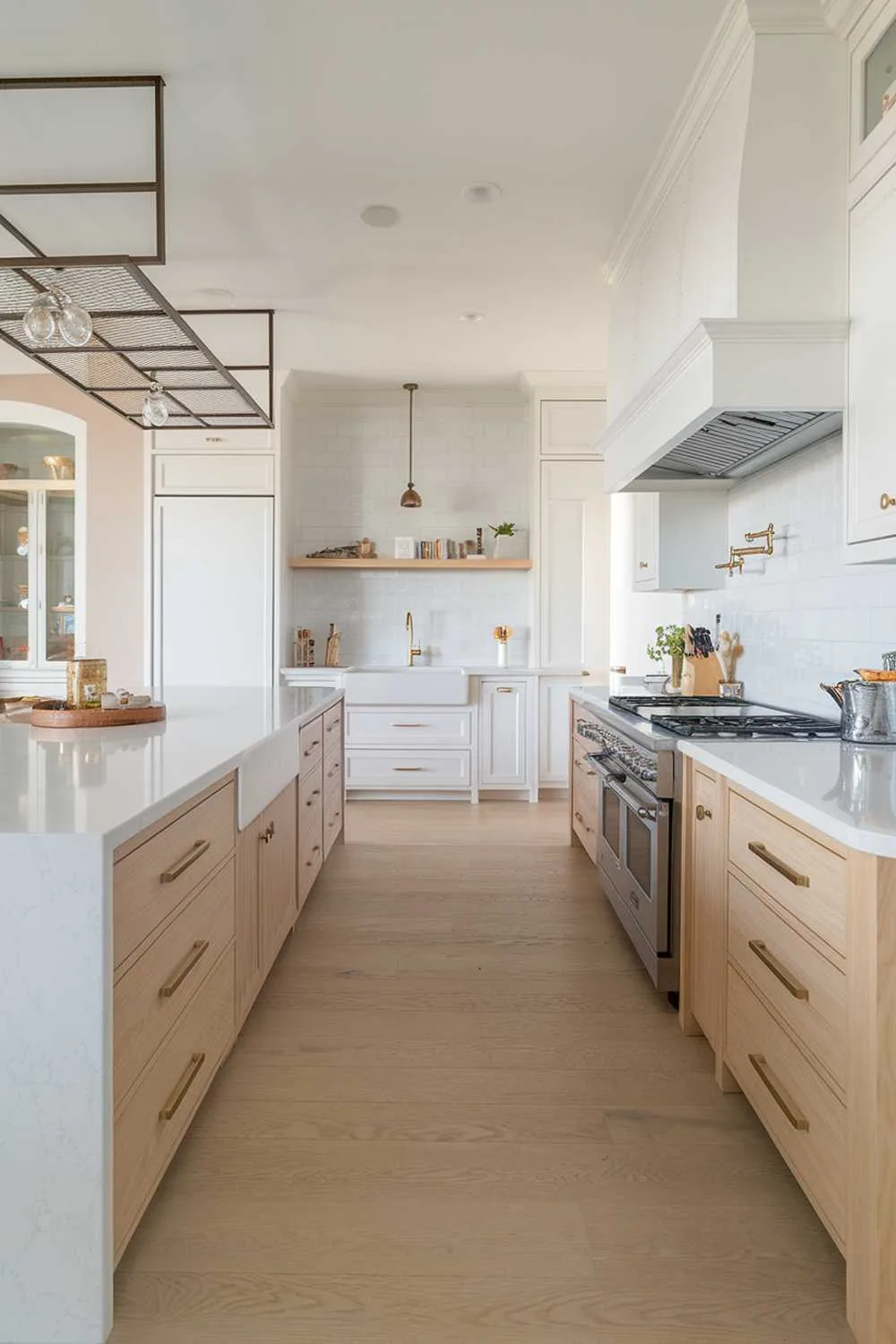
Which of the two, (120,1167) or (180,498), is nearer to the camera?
(120,1167)

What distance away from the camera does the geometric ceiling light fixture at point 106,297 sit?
238 cm

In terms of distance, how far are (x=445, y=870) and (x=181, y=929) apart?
92.8 inches

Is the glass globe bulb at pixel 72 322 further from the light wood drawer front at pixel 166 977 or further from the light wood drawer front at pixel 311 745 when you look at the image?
the light wood drawer front at pixel 166 977

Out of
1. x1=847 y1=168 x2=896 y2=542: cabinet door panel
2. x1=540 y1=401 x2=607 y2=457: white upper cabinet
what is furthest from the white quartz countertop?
x1=540 y1=401 x2=607 y2=457: white upper cabinet

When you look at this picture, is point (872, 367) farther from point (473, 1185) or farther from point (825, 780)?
point (473, 1185)

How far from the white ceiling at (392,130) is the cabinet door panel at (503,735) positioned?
2286mm

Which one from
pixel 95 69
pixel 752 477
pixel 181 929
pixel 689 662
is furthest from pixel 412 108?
pixel 181 929

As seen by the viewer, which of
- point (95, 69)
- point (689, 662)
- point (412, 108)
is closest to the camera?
point (95, 69)

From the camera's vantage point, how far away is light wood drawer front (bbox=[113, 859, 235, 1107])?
4.26 ft

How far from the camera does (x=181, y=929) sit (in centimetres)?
160

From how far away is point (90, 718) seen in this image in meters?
2.35

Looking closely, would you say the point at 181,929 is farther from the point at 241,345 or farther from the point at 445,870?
the point at 241,345

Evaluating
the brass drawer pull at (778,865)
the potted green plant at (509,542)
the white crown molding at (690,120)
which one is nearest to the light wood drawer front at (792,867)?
the brass drawer pull at (778,865)

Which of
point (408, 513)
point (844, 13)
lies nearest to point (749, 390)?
point (844, 13)
